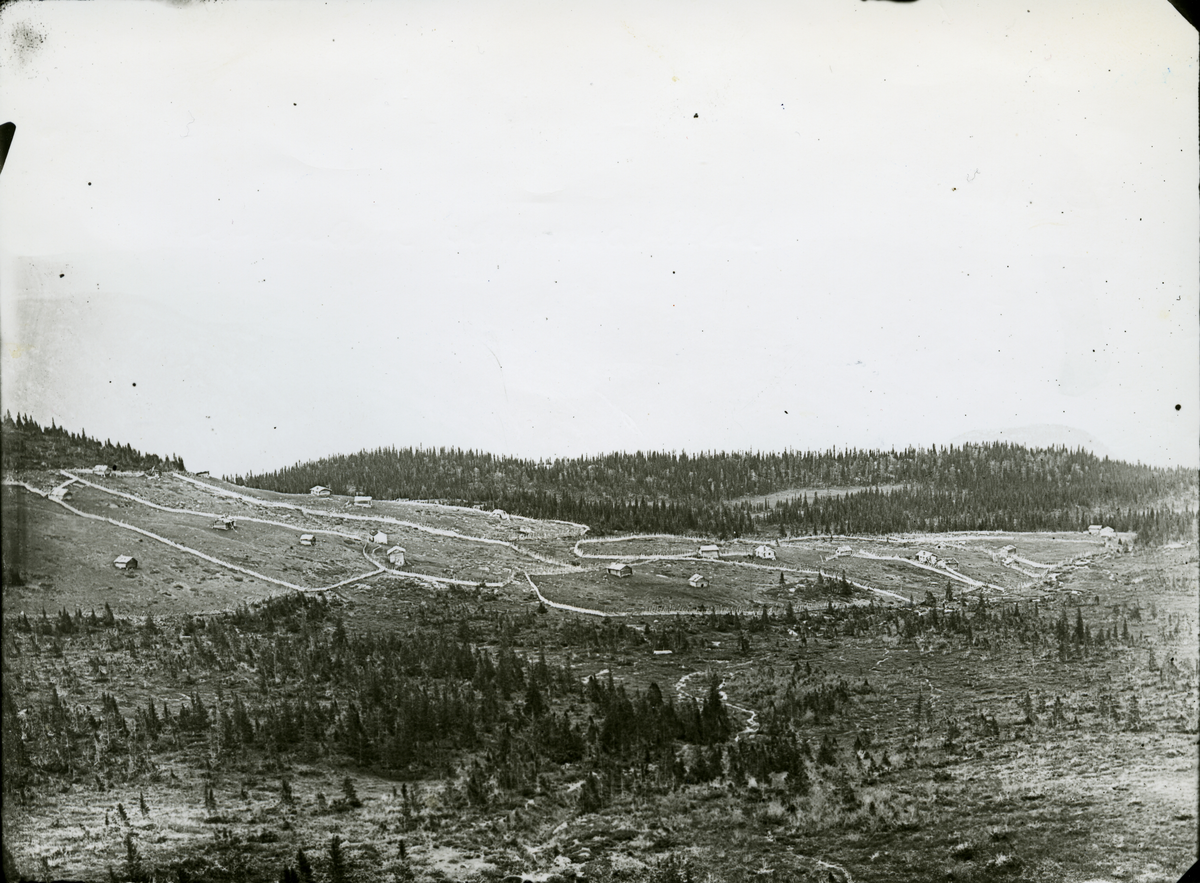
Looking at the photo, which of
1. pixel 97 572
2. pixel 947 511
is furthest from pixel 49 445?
pixel 947 511

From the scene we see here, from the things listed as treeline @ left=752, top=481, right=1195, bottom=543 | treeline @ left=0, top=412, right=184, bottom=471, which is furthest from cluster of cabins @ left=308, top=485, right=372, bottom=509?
treeline @ left=752, top=481, right=1195, bottom=543

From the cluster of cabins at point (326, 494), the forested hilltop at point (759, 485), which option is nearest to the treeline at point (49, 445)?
the forested hilltop at point (759, 485)

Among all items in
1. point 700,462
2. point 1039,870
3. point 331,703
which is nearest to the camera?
point 1039,870

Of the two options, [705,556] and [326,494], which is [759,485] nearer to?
[705,556]

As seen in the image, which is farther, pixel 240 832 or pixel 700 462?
pixel 700 462

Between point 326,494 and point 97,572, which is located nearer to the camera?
point 97,572

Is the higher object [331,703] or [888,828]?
[331,703]

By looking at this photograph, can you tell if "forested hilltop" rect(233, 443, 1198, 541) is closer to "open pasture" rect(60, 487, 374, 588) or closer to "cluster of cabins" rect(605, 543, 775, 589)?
"cluster of cabins" rect(605, 543, 775, 589)

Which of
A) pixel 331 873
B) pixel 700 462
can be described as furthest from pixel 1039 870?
pixel 331 873

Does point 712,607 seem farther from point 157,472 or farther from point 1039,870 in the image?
point 157,472
